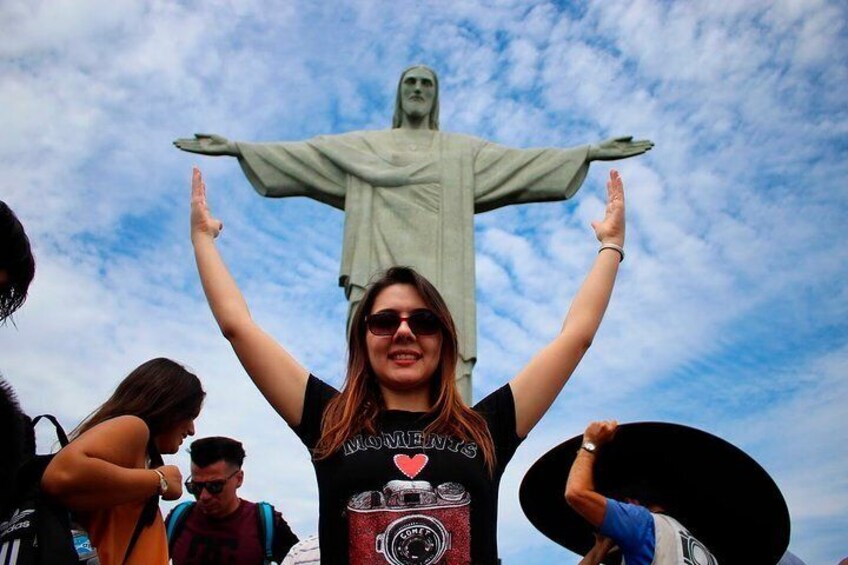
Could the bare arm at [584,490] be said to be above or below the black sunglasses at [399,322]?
below

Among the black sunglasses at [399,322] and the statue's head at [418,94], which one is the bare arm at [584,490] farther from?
the statue's head at [418,94]

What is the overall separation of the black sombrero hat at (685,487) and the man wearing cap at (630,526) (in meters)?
0.18

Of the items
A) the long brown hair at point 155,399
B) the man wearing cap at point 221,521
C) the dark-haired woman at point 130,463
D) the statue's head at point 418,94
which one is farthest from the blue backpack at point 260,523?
→ the statue's head at point 418,94

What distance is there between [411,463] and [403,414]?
0.17 meters

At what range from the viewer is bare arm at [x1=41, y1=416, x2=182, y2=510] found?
2594 mm

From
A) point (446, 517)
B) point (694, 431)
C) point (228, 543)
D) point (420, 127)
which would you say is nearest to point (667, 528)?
point (694, 431)

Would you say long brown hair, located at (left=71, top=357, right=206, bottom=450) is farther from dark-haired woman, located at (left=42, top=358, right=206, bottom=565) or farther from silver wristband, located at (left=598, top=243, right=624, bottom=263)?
silver wristband, located at (left=598, top=243, right=624, bottom=263)

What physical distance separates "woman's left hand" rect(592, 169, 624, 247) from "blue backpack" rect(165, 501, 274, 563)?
7.59 ft

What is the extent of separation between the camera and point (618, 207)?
2.74 meters

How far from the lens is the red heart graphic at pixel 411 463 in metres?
2.12

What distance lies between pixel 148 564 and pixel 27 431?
0.58 m

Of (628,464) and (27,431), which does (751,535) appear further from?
(27,431)

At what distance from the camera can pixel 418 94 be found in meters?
7.88

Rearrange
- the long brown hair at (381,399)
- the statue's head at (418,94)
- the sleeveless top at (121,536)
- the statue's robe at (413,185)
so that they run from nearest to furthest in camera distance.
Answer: the long brown hair at (381,399), the sleeveless top at (121,536), the statue's robe at (413,185), the statue's head at (418,94)
